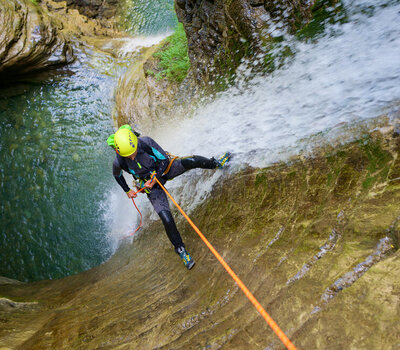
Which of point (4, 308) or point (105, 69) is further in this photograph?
point (105, 69)

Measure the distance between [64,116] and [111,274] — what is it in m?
6.03

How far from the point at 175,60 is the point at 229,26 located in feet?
6.97

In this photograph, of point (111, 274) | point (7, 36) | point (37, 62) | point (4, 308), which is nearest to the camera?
point (4, 308)

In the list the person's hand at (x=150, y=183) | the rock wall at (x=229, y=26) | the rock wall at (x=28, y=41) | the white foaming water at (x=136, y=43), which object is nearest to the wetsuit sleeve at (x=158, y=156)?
the person's hand at (x=150, y=183)

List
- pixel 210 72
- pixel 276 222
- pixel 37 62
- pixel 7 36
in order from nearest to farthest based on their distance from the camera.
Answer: pixel 276 222
pixel 210 72
pixel 7 36
pixel 37 62

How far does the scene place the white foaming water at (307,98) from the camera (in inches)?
116

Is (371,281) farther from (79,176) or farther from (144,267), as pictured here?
(79,176)

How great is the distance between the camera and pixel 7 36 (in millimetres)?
7637

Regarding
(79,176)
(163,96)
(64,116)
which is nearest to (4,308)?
(79,176)

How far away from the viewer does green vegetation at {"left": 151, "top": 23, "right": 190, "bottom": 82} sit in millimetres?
6578

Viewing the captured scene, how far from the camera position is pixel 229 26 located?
16.5ft

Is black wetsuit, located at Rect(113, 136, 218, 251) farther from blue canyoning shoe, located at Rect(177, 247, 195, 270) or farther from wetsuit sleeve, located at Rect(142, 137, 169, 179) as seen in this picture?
blue canyoning shoe, located at Rect(177, 247, 195, 270)

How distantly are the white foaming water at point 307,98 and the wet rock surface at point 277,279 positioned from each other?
52cm

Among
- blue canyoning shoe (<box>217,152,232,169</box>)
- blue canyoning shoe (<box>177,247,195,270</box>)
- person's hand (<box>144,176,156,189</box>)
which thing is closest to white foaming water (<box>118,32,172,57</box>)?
blue canyoning shoe (<box>217,152,232,169</box>)
